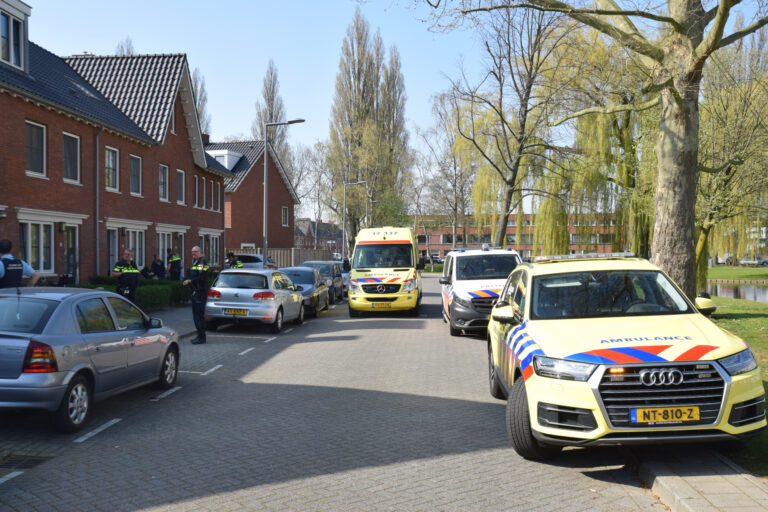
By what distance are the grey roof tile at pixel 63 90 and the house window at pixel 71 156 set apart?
2.69 ft

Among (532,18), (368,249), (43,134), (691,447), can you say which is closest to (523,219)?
(532,18)

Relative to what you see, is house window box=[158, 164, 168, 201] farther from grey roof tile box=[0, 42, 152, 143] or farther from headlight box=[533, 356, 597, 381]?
headlight box=[533, 356, 597, 381]

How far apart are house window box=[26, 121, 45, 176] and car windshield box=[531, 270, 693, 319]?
655 inches

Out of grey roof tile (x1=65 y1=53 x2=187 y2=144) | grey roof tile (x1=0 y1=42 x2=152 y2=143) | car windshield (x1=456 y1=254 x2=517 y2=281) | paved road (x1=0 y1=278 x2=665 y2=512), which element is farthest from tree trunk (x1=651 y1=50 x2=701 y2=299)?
grey roof tile (x1=65 y1=53 x2=187 y2=144)

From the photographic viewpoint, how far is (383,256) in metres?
20.2

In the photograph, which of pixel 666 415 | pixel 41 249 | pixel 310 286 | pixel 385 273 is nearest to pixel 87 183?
pixel 41 249

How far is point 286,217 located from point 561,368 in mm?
48278

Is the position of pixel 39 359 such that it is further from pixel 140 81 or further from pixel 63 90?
pixel 140 81

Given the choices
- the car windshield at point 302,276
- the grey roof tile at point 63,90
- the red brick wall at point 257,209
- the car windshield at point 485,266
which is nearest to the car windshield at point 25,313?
the car windshield at point 485,266

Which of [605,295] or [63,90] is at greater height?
[63,90]

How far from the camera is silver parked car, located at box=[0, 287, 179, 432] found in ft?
20.2

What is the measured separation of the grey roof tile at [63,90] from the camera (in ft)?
60.7

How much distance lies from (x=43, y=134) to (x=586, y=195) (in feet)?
68.4

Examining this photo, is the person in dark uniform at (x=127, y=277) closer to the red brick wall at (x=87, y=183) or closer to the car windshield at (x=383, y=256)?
the red brick wall at (x=87, y=183)
